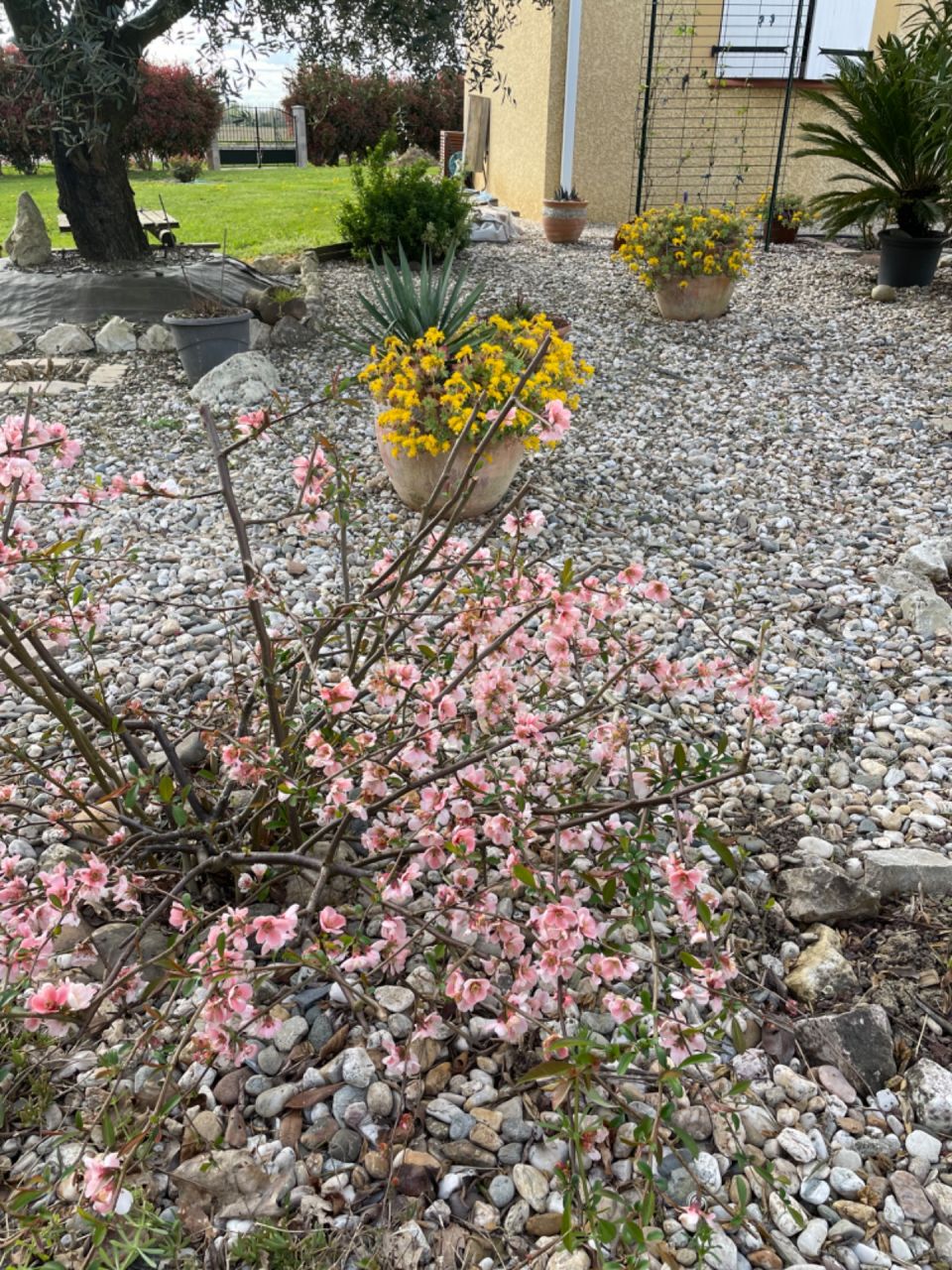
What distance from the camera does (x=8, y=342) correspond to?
5895 millimetres

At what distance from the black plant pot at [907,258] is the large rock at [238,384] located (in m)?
4.77

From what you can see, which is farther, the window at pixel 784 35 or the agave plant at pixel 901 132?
the window at pixel 784 35

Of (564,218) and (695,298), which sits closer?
(695,298)

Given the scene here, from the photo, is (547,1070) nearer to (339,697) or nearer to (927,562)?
(339,697)

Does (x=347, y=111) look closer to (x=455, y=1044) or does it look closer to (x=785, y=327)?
(x=785, y=327)

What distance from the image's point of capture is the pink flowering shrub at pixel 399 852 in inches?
50.3

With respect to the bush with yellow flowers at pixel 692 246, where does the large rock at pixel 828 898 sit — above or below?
below

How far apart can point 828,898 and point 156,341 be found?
17.8 feet

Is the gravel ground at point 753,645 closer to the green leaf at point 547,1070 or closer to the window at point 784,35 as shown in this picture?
the green leaf at point 547,1070

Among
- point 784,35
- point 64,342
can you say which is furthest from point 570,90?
point 64,342

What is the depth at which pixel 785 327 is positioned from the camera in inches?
251

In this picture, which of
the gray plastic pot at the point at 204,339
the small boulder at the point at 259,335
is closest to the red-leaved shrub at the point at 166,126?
the small boulder at the point at 259,335

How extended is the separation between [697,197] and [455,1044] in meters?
10.7

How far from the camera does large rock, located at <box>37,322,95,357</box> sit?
5.94 meters
